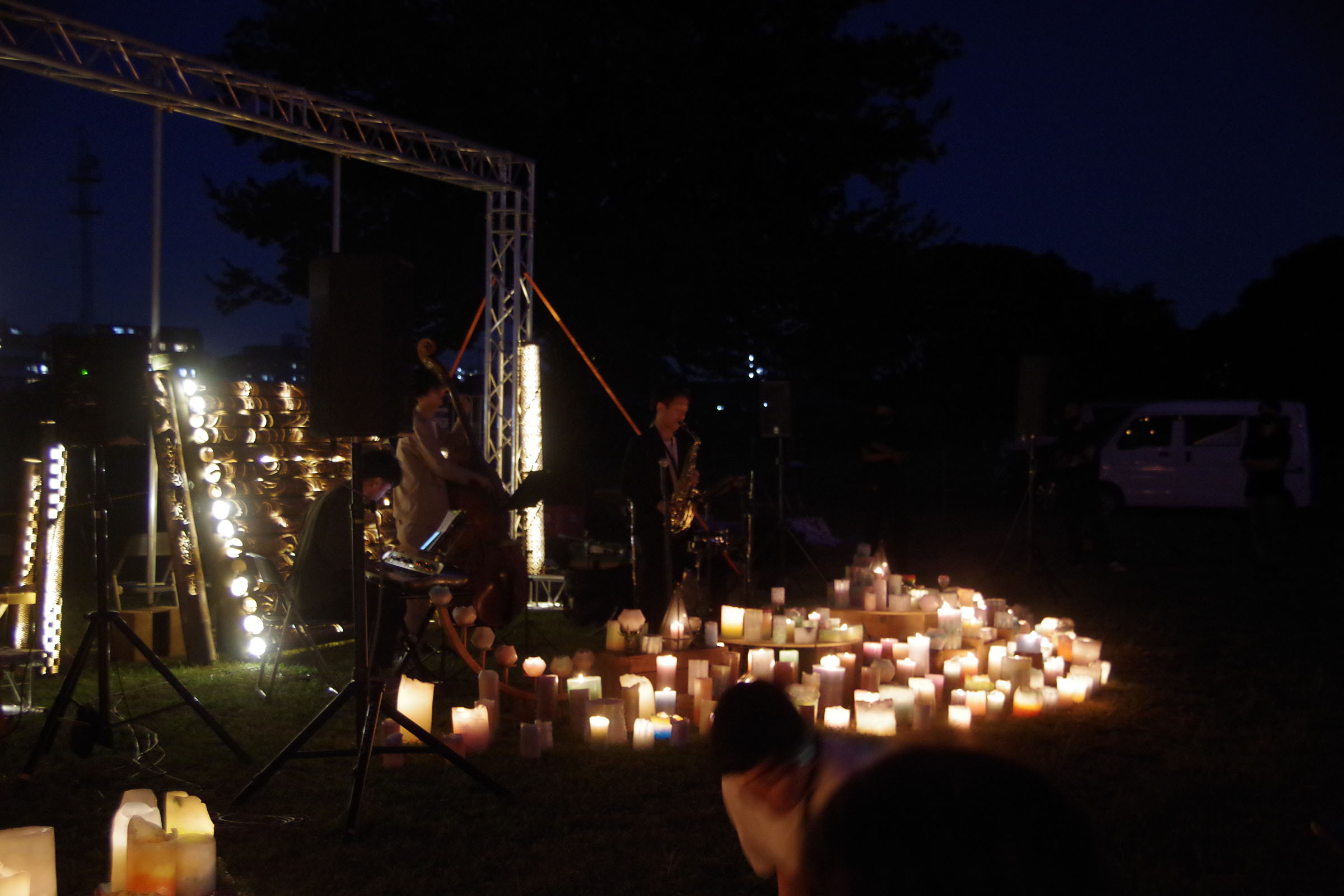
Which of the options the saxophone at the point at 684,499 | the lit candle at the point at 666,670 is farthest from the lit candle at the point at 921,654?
the saxophone at the point at 684,499

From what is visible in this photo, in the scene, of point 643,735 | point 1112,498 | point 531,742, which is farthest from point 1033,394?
point 1112,498

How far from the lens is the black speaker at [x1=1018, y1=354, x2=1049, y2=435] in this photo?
28.4 feet

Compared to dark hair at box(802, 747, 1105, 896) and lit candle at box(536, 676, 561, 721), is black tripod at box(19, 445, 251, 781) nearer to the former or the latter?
lit candle at box(536, 676, 561, 721)

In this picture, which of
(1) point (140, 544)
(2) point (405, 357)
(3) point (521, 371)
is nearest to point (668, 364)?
(3) point (521, 371)

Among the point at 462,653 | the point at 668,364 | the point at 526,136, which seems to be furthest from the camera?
the point at 668,364

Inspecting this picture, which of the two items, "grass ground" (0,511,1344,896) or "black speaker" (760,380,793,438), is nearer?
"grass ground" (0,511,1344,896)

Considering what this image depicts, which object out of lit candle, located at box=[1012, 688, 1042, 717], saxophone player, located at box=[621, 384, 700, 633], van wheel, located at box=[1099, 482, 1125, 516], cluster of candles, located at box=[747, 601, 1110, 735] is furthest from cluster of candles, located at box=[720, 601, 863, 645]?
van wheel, located at box=[1099, 482, 1125, 516]

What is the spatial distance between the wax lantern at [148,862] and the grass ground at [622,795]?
0.68m

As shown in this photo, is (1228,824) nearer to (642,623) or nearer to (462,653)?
(642,623)

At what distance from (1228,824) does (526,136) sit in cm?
1272

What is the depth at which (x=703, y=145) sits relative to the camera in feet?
49.3

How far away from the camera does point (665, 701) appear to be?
16.3 feet

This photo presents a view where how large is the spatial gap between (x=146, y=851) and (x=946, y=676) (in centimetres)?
401

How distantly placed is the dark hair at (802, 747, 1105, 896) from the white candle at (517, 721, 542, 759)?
346cm
